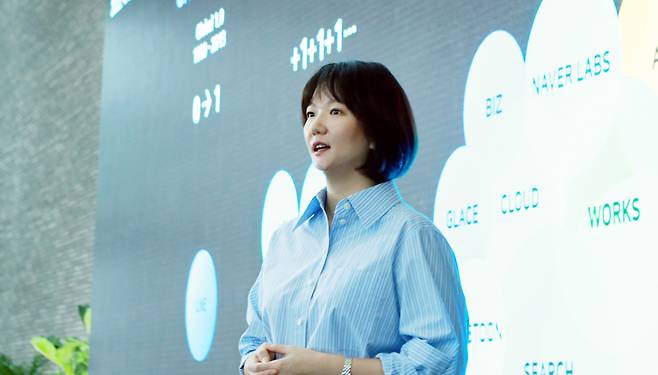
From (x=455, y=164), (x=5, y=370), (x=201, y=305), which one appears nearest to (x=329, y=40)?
(x=455, y=164)

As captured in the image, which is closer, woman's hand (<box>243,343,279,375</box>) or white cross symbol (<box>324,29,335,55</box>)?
woman's hand (<box>243,343,279,375</box>)

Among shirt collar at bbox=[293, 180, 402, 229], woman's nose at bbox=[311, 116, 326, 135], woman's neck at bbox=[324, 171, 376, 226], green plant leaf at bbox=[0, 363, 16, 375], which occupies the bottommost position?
green plant leaf at bbox=[0, 363, 16, 375]

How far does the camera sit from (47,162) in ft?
23.9

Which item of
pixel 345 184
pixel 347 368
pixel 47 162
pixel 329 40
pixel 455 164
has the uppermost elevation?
pixel 47 162

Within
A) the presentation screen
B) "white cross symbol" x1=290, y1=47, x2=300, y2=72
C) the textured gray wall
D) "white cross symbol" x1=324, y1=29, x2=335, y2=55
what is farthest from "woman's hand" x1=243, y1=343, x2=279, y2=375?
the textured gray wall

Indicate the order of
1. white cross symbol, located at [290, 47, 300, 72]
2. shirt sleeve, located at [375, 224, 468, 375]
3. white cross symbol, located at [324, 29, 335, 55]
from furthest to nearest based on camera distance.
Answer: white cross symbol, located at [290, 47, 300, 72], white cross symbol, located at [324, 29, 335, 55], shirt sleeve, located at [375, 224, 468, 375]

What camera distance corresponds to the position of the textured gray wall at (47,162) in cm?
672

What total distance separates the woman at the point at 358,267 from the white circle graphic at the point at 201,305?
218 centimetres

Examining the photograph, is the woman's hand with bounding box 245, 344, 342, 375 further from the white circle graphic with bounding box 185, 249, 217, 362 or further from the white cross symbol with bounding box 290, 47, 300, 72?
the white circle graphic with bounding box 185, 249, 217, 362

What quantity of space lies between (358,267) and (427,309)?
Answer: 10 centimetres

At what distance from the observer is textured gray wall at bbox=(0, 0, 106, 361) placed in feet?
22.0

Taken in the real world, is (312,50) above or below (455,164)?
above

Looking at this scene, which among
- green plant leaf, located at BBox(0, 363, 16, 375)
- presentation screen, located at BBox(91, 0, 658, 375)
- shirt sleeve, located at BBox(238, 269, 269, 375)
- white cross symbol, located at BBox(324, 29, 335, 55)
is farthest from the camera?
green plant leaf, located at BBox(0, 363, 16, 375)

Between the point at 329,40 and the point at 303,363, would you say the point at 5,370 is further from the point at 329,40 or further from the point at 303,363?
the point at 303,363
